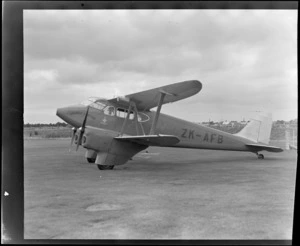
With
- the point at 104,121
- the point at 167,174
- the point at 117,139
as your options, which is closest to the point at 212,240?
the point at 167,174

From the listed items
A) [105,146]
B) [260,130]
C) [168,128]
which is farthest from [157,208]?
[260,130]

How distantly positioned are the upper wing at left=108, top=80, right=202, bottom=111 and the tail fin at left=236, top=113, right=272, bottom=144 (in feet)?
15.9

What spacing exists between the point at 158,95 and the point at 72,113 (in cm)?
299

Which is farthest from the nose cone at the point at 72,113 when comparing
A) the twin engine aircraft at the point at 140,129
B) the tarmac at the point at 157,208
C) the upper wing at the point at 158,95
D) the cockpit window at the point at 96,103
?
the tarmac at the point at 157,208

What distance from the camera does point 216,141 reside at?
10617mm

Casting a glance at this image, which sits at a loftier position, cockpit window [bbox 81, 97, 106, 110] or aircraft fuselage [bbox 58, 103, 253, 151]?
cockpit window [bbox 81, 97, 106, 110]

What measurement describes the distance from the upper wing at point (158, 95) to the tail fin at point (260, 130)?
190 inches

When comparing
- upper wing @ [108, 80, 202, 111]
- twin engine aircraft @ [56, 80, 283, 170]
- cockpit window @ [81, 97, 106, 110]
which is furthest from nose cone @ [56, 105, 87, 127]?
upper wing @ [108, 80, 202, 111]

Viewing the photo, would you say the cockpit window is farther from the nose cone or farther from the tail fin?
the tail fin

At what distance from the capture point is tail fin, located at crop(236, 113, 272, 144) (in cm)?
1188

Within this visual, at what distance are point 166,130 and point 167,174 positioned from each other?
8.85ft

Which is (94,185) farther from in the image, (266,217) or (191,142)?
(191,142)

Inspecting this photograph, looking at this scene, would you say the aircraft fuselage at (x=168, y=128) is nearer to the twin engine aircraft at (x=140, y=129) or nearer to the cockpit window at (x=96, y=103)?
the twin engine aircraft at (x=140, y=129)

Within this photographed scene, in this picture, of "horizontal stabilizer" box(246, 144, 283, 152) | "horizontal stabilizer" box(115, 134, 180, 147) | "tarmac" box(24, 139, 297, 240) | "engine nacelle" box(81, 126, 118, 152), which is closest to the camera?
"tarmac" box(24, 139, 297, 240)
